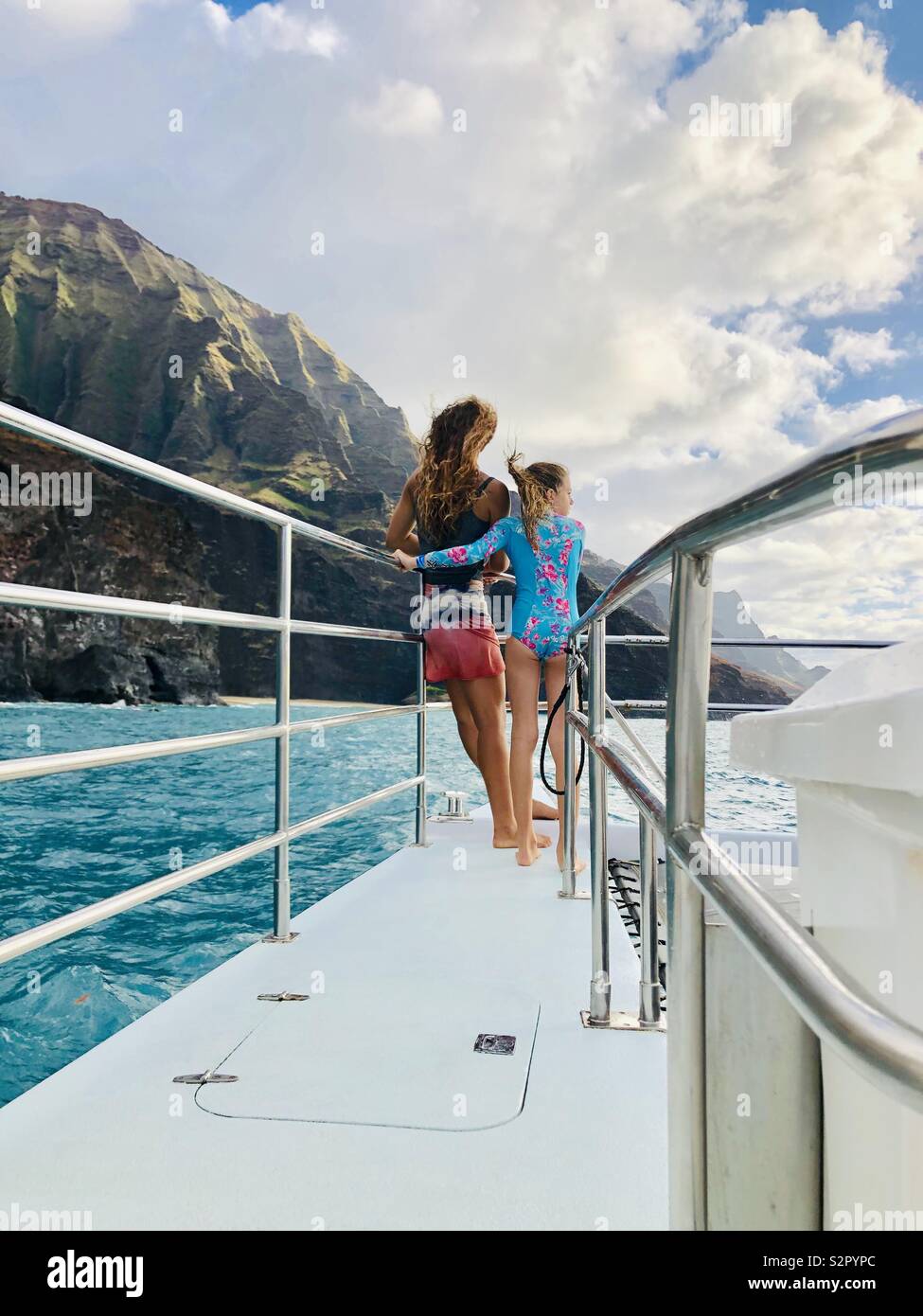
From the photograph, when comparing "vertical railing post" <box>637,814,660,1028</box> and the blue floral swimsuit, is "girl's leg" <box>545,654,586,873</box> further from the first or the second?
"vertical railing post" <box>637,814,660,1028</box>

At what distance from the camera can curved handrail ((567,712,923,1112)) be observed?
22 cm

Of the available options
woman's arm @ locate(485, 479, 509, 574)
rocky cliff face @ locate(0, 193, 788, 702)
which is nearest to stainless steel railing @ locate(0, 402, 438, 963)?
woman's arm @ locate(485, 479, 509, 574)

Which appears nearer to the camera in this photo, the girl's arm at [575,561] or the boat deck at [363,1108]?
the boat deck at [363,1108]

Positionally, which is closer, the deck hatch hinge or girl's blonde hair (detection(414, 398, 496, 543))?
the deck hatch hinge

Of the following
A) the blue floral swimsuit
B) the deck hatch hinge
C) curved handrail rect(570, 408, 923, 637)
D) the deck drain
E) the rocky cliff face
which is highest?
the rocky cliff face

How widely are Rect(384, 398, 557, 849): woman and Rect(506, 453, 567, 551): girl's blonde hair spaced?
7 cm

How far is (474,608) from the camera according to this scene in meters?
2.24

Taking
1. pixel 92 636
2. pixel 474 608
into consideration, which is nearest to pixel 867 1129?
pixel 474 608

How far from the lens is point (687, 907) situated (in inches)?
18.9

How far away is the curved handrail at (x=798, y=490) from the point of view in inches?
9.9

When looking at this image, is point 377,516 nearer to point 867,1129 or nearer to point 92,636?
point 92,636

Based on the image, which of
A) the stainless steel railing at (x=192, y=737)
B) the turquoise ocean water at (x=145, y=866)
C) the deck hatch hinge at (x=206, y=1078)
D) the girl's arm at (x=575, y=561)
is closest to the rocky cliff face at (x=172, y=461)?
the turquoise ocean water at (x=145, y=866)

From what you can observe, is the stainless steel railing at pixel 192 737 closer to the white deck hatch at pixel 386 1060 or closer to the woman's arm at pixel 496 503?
the white deck hatch at pixel 386 1060

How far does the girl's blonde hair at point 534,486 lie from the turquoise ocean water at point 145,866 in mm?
729
